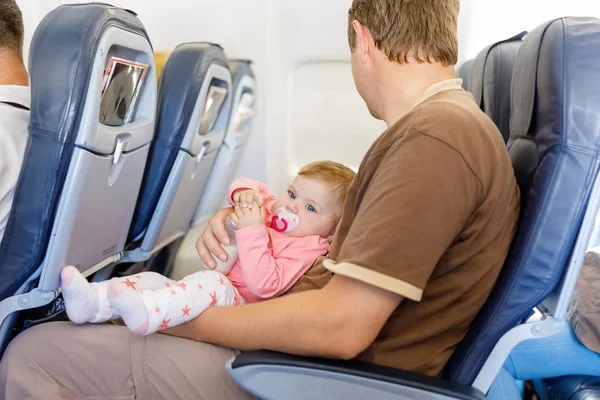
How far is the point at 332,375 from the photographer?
3.65 feet

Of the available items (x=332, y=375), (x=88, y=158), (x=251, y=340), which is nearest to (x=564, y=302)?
(x=332, y=375)

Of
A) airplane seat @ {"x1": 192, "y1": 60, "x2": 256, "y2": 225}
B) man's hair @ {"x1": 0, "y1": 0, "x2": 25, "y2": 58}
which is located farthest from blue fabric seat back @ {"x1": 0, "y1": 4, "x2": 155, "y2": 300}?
airplane seat @ {"x1": 192, "y1": 60, "x2": 256, "y2": 225}

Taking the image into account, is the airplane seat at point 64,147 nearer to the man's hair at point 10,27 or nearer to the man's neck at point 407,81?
the man's hair at point 10,27

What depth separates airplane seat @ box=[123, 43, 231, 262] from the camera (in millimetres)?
2219

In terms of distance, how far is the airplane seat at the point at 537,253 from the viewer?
3.68 feet

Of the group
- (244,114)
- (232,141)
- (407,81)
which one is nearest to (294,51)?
(244,114)

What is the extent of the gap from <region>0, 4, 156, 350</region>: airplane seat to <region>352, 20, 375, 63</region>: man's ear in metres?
0.65

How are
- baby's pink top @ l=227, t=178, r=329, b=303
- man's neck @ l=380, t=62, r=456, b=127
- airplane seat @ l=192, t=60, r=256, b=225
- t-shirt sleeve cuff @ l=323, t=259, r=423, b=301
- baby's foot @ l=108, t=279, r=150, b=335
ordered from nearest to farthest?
t-shirt sleeve cuff @ l=323, t=259, r=423, b=301 → baby's foot @ l=108, t=279, r=150, b=335 → man's neck @ l=380, t=62, r=456, b=127 → baby's pink top @ l=227, t=178, r=329, b=303 → airplane seat @ l=192, t=60, r=256, b=225

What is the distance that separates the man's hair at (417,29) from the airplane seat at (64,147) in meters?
0.72

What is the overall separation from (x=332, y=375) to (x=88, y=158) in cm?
88

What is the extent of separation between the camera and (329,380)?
3.68ft

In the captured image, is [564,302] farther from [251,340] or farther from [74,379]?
[74,379]

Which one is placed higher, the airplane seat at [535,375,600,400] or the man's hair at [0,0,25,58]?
the man's hair at [0,0,25,58]

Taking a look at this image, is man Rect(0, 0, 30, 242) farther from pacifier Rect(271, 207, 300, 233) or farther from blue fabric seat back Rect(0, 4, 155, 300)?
pacifier Rect(271, 207, 300, 233)
